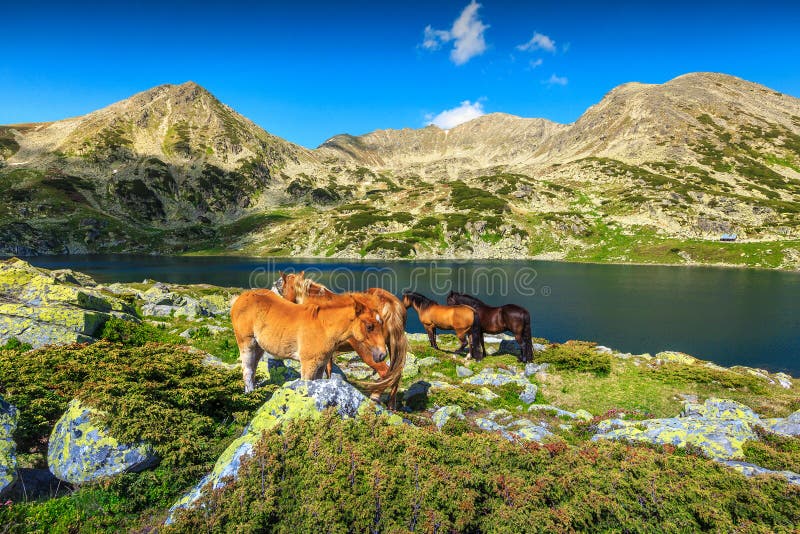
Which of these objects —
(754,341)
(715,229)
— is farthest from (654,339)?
(715,229)

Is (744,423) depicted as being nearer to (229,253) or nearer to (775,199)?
(229,253)

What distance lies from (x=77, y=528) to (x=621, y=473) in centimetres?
944

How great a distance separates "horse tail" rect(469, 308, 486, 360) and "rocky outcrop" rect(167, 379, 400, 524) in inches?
618

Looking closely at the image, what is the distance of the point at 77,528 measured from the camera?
5578 mm

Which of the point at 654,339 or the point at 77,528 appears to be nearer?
the point at 77,528

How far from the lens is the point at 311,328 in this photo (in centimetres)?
971

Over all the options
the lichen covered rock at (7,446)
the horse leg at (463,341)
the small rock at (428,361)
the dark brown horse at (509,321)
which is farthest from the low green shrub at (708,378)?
the lichen covered rock at (7,446)

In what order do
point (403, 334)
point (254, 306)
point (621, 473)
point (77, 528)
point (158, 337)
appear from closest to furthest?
point (77, 528) → point (621, 473) → point (254, 306) → point (403, 334) → point (158, 337)

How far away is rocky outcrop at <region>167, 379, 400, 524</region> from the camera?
19.7 feet

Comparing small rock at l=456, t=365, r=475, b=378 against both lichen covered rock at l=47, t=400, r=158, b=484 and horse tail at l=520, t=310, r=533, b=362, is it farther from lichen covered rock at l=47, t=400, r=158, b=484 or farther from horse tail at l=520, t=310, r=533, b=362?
lichen covered rock at l=47, t=400, r=158, b=484

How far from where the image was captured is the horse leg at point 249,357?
10.6m

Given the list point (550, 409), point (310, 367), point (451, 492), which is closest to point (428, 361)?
point (550, 409)

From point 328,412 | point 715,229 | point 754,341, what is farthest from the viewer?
point 715,229

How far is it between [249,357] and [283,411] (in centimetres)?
430
